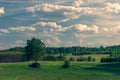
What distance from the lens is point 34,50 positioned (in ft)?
620

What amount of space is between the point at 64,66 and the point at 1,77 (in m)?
41.7

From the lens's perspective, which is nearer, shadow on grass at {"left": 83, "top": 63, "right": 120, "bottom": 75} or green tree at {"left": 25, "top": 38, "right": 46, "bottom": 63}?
shadow on grass at {"left": 83, "top": 63, "right": 120, "bottom": 75}

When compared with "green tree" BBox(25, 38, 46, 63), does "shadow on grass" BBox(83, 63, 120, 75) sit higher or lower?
lower

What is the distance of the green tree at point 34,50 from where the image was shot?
619 ft

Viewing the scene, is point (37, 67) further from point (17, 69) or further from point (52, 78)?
point (52, 78)

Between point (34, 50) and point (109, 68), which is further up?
point (34, 50)

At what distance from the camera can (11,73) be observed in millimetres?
125000

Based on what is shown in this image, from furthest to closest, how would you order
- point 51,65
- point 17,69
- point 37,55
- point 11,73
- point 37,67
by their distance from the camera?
point 37,55
point 51,65
point 37,67
point 17,69
point 11,73

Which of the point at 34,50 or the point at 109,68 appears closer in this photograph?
the point at 109,68

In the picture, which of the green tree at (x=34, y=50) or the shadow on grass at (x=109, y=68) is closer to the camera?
the shadow on grass at (x=109, y=68)

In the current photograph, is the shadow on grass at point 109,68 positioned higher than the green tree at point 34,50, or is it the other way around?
the green tree at point 34,50

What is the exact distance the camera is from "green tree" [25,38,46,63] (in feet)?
619

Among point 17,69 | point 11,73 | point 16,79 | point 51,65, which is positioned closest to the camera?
point 16,79

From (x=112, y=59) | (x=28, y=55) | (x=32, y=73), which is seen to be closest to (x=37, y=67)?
(x=32, y=73)
